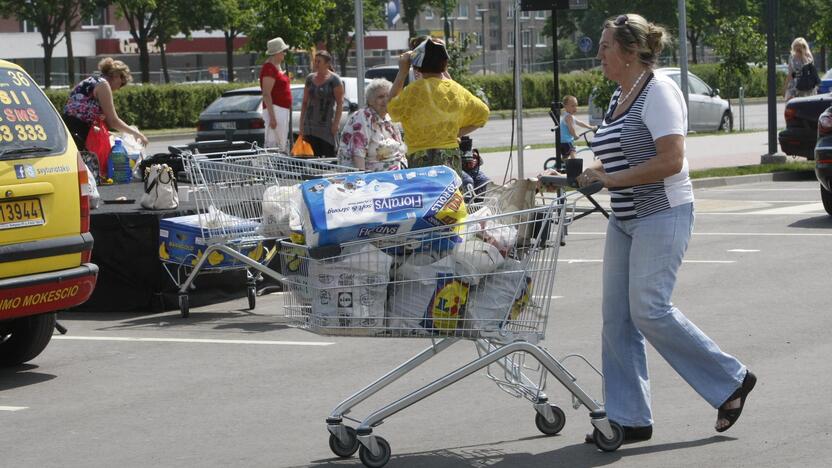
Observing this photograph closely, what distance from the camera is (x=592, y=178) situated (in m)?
5.78

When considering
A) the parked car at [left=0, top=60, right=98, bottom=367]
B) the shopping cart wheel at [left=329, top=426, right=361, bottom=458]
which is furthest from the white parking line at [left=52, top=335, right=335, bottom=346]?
the shopping cart wheel at [left=329, top=426, right=361, bottom=458]

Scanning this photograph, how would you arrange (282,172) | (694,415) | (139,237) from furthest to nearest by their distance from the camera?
1. (139,237)
2. (282,172)
3. (694,415)

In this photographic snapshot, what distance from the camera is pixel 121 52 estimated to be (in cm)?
9156

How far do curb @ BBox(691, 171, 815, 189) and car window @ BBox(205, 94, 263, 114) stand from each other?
10579mm

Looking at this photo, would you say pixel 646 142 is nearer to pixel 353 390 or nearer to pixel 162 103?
pixel 353 390

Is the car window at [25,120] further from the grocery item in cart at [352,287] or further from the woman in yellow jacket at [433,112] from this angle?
the grocery item in cart at [352,287]

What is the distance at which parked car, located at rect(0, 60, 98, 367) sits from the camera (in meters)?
7.64

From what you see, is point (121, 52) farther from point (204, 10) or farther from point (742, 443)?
point (742, 443)

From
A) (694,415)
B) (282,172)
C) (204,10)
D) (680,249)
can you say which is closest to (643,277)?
(680,249)

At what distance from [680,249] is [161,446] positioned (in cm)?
262

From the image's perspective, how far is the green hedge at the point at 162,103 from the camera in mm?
43219

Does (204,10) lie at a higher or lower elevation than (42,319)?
higher

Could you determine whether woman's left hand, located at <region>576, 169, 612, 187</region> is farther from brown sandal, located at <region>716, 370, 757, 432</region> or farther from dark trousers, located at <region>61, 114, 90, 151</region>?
dark trousers, located at <region>61, 114, 90, 151</region>

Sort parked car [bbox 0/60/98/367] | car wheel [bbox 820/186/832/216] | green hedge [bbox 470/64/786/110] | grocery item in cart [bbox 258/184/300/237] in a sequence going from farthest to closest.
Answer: green hedge [bbox 470/64/786/110] → car wheel [bbox 820/186/832/216] → grocery item in cart [bbox 258/184/300/237] → parked car [bbox 0/60/98/367]
